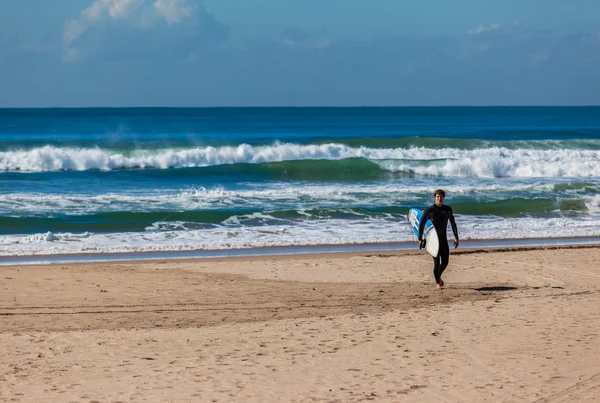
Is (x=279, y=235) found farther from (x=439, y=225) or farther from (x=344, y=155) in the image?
(x=344, y=155)

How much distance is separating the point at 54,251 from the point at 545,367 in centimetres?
935

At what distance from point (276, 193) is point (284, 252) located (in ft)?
28.2

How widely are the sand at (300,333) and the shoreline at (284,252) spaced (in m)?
1.27

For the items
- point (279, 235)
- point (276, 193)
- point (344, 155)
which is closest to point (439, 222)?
point (279, 235)

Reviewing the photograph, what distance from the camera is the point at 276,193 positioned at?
22.6 meters

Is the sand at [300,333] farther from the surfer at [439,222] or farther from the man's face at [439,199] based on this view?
the man's face at [439,199]

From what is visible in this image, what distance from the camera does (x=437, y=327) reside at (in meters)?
8.00

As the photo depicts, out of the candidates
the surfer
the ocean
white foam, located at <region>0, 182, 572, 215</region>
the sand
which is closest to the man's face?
the surfer

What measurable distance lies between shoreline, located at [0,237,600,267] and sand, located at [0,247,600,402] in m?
1.27

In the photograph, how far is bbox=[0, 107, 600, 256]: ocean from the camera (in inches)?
625

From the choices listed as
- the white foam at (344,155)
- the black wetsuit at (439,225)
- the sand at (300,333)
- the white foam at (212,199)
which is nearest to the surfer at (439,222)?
the black wetsuit at (439,225)

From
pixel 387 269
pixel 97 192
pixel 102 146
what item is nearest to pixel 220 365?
pixel 387 269

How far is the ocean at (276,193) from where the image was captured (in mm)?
15867

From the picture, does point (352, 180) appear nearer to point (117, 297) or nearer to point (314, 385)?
point (117, 297)
